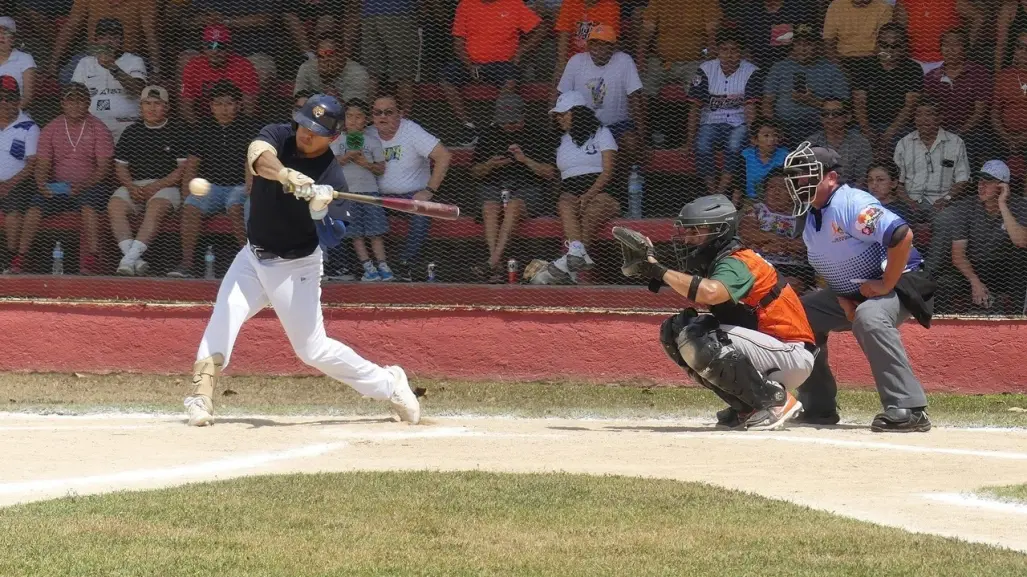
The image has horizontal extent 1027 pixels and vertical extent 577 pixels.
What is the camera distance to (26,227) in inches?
430

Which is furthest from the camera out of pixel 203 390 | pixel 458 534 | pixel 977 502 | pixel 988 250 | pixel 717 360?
pixel 988 250

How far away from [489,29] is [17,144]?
3914 millimetres

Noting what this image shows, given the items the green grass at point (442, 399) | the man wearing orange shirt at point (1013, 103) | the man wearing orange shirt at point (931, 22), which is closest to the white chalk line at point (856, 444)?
the green grass at point (442, 399)

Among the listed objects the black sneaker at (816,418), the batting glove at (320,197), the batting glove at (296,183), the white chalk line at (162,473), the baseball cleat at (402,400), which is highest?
the batting glove at (296,183)

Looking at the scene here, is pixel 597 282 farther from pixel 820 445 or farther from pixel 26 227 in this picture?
pixel 26 227

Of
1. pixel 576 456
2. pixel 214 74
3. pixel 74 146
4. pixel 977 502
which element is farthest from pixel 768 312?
pixel 74 146

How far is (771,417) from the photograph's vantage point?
7887 mm

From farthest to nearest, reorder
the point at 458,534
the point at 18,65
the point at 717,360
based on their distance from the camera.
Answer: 1. the point at 18,65
2. the point at 717,360
3. the point at 458,534

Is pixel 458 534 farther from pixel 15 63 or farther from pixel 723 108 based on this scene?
pixel 15 63

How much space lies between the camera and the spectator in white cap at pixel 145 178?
1075 cm

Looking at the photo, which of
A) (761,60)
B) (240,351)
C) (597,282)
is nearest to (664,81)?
(761,60)

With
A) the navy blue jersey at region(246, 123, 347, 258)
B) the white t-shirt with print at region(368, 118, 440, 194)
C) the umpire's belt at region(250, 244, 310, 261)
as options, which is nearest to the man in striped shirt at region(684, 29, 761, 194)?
the white t-shirt with print at region(368, 118, 440, 194)

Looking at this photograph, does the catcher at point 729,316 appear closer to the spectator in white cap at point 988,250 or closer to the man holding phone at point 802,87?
the spectator in white cap at point 988,250

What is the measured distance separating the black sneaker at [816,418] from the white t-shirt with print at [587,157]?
106 inches
